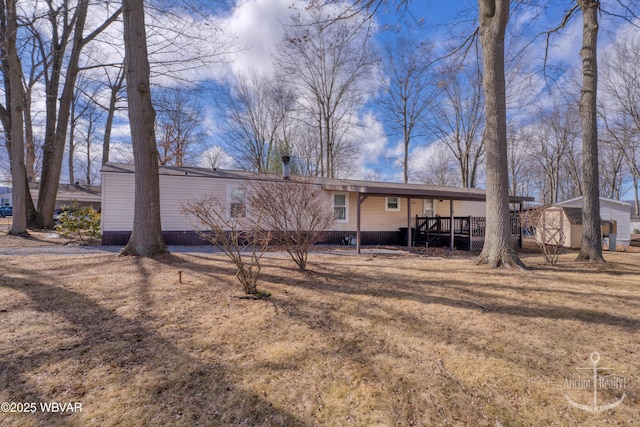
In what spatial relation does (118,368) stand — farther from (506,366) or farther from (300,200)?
(300,200)

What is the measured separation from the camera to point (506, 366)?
2.57m

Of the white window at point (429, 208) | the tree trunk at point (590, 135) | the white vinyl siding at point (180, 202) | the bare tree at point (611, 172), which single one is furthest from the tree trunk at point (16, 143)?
the bare tree at point (611, 172)

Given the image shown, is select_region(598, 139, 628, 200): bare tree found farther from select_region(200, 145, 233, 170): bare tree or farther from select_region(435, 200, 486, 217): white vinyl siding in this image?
select_region(200, 145, 233, 170): bare tree

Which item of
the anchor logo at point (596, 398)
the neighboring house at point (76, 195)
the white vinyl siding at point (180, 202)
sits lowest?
the anchor logo at point (596, 398)

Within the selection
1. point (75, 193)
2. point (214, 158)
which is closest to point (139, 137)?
point (214, 158)

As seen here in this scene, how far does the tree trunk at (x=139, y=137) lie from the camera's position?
6898mm

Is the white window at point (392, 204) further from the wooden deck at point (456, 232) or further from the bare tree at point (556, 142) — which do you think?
the bare tree at point (556, 142)

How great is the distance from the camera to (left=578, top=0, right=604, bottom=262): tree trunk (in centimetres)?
800

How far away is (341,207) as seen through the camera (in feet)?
41.5

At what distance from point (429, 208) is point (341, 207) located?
5.30 m

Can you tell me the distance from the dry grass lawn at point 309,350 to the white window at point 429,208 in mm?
9489

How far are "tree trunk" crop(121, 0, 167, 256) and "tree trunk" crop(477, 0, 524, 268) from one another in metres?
8.18

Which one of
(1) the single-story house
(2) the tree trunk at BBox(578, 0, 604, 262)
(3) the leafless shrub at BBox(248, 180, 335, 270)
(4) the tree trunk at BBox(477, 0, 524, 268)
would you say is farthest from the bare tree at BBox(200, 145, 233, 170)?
(1) the single-story house

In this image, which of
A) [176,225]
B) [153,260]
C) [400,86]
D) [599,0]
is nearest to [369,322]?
[153,260]
